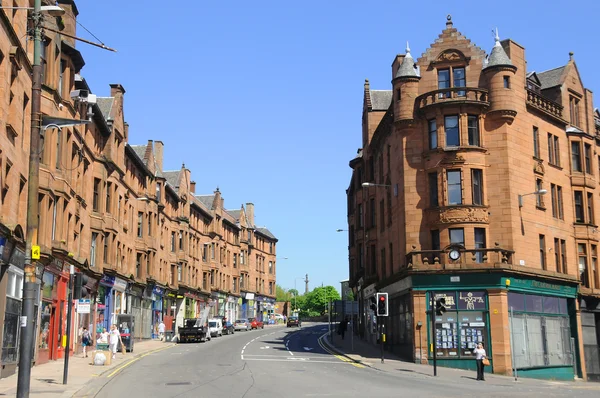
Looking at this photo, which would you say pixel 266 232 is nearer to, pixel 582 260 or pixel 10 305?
pixel 582 260

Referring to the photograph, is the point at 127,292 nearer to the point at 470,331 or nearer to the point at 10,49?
the point at 470,331

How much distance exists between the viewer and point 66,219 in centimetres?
3581

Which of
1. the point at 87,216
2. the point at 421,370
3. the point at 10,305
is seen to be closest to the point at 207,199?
the point at 87,216

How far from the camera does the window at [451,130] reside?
3716 cm

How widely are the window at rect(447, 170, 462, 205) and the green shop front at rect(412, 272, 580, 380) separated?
411 cm

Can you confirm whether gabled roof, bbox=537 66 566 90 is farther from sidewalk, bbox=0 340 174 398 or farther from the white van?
the white van

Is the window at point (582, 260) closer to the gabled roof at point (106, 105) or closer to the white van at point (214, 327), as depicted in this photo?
the gabled roof at point (106, 105)

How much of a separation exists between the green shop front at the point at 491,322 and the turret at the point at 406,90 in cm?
920

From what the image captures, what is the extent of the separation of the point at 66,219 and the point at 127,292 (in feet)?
64.5

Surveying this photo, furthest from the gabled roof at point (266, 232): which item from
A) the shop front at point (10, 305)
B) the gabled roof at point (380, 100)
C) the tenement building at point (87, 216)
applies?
the shop front at point (10, 305)

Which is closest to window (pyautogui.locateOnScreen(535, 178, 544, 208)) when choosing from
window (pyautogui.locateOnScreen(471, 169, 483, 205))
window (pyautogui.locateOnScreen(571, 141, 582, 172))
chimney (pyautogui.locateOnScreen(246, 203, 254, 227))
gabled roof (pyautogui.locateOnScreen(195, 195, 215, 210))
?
window (pyautogui.locateOnScreen(471, 169, 483, 205))

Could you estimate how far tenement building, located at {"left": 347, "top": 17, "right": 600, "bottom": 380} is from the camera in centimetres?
3522

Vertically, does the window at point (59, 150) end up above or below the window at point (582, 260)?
above

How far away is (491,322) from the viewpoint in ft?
113
